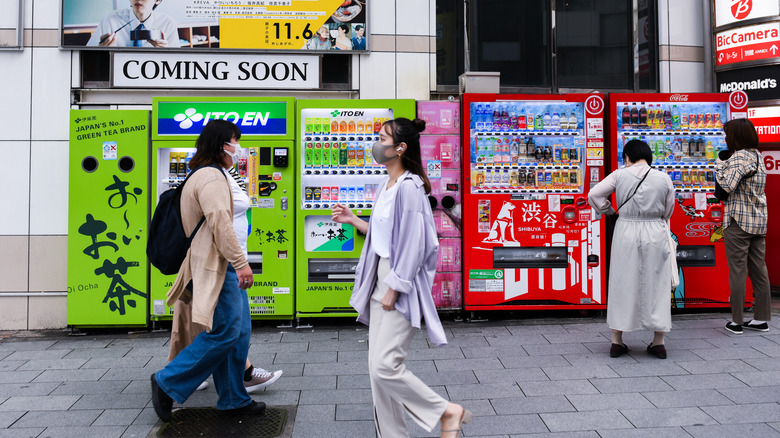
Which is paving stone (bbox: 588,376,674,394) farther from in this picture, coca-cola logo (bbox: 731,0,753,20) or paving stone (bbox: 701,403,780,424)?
coca-cola logo (bbox: 731,0,753,20)

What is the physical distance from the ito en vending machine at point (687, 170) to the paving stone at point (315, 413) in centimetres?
433

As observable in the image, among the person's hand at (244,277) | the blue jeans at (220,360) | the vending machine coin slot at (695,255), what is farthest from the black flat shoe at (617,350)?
the person's hand at (244,277)

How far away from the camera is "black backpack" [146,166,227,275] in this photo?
11.8 ft

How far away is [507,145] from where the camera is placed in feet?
21.0

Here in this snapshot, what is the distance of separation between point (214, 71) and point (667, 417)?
6008 millimetres

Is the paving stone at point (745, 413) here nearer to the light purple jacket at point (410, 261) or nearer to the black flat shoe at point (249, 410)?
the light purple jacket at point (410, 261)

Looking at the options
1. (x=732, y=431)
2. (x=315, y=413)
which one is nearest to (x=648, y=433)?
(x=732, y=431)

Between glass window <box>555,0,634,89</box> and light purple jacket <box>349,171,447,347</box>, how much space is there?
5.49 meters

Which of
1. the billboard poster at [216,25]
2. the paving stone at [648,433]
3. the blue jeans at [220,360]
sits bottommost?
the paving stone at [648,433]

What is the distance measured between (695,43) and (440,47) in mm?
3499

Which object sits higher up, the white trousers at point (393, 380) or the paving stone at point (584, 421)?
the white trousers at point (393, 380)

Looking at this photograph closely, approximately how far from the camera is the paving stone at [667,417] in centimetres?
365

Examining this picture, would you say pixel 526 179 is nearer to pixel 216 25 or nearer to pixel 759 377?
pixel 759 377

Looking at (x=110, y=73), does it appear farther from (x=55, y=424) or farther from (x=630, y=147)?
(x=630, y=147)
